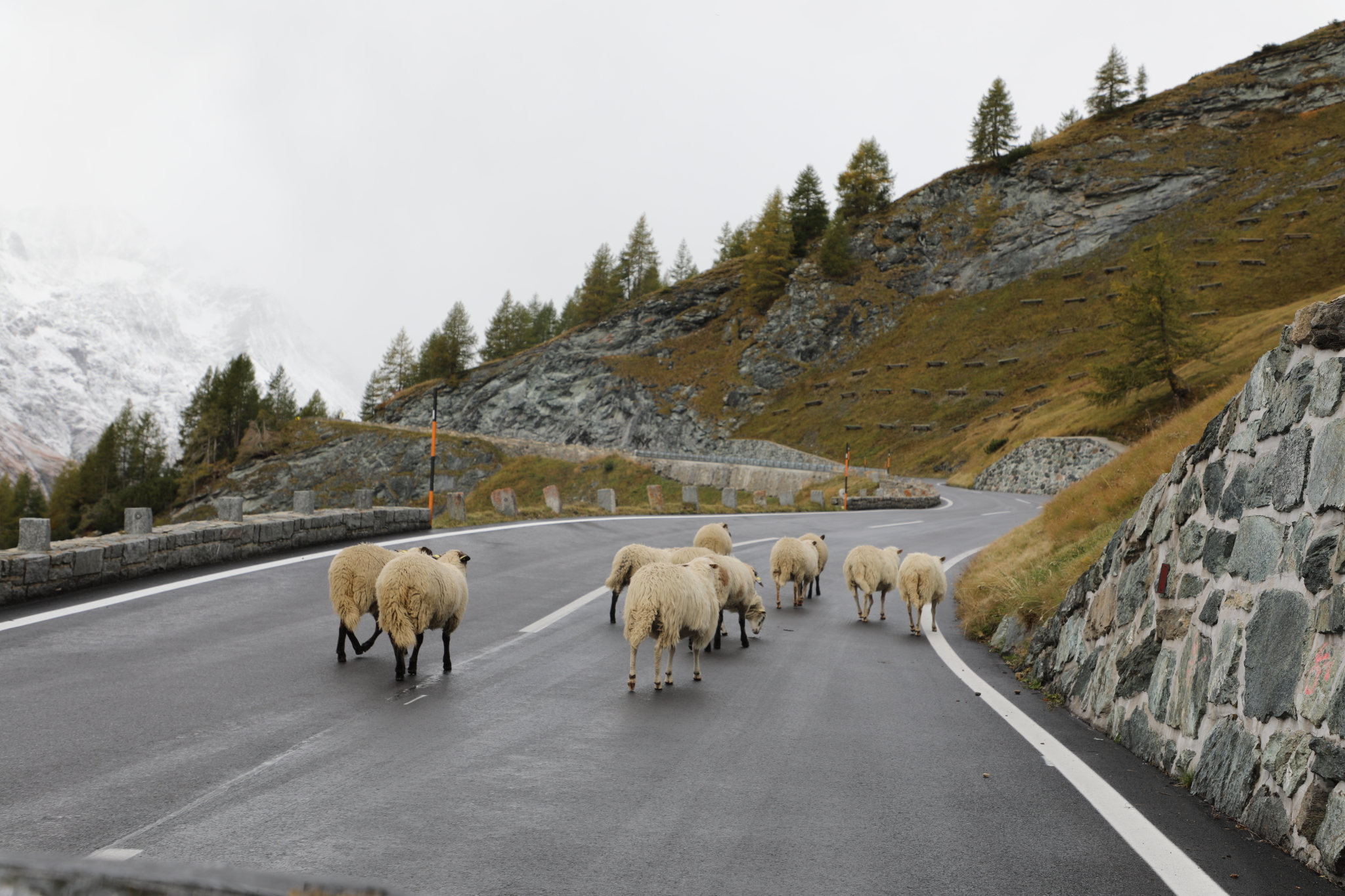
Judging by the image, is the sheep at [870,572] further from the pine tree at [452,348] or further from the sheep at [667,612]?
the pine tree at [452,348]

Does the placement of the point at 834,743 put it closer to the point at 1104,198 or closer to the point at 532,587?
the point at 532,587

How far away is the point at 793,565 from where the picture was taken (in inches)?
444

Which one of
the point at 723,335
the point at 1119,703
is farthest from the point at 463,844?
the point at 723,335

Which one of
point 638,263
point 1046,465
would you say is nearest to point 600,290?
point 638,263

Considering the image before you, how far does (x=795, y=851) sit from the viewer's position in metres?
3.70

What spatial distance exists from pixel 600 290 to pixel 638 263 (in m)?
13.2

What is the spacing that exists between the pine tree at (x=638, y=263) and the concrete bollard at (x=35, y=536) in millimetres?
113659

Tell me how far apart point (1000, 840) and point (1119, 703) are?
7.48ft

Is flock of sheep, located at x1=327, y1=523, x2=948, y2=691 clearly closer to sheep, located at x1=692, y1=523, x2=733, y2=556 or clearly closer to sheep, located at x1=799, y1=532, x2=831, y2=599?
sheep, located at x1=692, y1=523, x2=733, y2=556

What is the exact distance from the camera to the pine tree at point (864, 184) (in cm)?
10075

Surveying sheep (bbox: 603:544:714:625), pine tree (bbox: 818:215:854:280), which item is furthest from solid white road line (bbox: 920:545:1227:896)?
pine tree (bbox: 818:215:854:280)

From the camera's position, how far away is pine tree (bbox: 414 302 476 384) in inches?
4245

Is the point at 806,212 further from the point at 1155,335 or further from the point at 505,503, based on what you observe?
the point at 505,503

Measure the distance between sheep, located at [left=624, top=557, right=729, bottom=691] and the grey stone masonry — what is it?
6.77 metres
